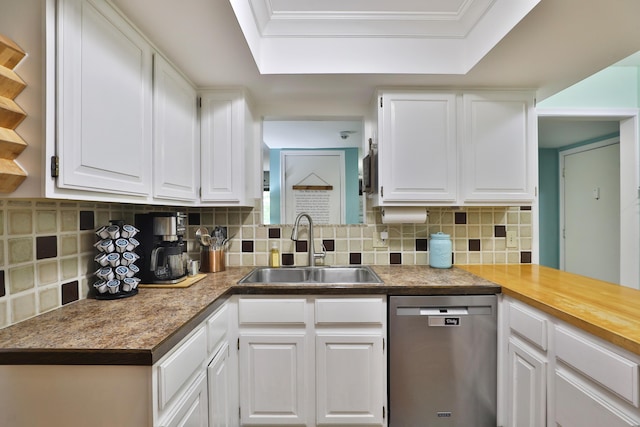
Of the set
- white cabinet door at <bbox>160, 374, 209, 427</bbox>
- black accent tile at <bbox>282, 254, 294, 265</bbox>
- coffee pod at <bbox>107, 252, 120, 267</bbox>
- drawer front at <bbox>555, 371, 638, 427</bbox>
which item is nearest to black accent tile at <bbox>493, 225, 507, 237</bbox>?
drawer front at <bbox>555, 371, 638, 427</bbox>

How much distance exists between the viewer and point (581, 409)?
3.41ft

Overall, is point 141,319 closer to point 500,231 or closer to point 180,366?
point 180,366

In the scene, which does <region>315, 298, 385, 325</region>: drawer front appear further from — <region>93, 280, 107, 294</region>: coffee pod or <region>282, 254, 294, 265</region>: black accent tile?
<region>93, 280, 107, 294</region>: coffee pod

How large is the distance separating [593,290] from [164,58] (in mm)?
2391

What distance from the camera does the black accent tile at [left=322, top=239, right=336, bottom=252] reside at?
210 centimetres

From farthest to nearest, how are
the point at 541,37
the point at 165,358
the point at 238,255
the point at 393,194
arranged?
the point at 238,255, the point at 393,194, the point at 541,37, the point at 165,358

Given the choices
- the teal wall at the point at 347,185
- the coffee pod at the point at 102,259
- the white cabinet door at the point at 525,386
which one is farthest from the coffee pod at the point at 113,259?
the teal wall at the point at 347,185

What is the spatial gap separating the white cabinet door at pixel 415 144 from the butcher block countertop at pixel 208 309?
0.55m

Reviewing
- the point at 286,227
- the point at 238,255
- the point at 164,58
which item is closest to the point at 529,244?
the point at 286,227

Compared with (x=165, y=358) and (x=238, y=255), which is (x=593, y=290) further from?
(x=238, y=255)

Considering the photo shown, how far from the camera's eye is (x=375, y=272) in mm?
1855

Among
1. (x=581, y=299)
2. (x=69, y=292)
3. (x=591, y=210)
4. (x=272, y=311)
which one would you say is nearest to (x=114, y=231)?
(x=69, y=292)

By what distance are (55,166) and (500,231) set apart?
96.9 inches

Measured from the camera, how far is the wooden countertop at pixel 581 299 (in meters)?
0.95
